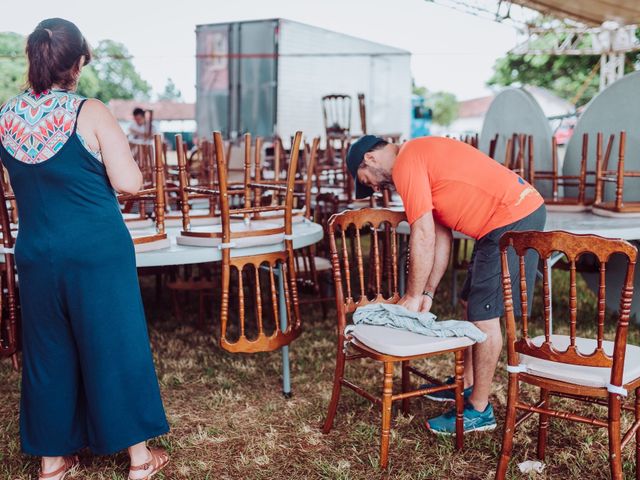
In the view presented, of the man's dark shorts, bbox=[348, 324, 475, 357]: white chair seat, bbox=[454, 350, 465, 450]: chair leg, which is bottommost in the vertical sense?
bbox=[454, 350, 465, 450]: chair leg

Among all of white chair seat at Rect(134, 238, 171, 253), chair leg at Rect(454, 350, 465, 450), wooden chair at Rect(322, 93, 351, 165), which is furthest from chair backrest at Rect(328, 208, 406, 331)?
wooden chair at Rect(322, 93, 351, 165)

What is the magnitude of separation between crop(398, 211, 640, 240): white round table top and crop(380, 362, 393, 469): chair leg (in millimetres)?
1237

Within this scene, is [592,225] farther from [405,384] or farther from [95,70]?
[95,70]

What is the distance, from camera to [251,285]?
19.5 feet

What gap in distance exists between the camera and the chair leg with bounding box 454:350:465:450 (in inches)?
105

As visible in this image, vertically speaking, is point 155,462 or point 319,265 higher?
point 319,265

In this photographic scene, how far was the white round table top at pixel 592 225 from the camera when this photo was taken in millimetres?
3385

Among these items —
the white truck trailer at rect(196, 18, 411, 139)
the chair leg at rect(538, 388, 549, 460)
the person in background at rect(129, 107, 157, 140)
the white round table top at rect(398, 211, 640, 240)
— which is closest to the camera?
the chair leg at rect(538, 388, 549, 460)

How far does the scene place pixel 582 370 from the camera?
2.14m

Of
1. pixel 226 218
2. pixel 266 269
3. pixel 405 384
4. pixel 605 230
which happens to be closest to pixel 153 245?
pixel 226 218

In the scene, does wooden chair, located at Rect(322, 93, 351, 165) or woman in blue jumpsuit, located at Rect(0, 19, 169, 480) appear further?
wooden chair, located at Rect(322, 93, 351, 165)

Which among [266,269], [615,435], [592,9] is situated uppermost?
[592,9]

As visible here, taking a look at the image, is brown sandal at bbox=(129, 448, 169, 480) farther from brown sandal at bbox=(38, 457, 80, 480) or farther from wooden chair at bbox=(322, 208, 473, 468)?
wooden chair at bbox=(322, 208, 473, 468)

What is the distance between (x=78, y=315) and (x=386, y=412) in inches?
46.9
